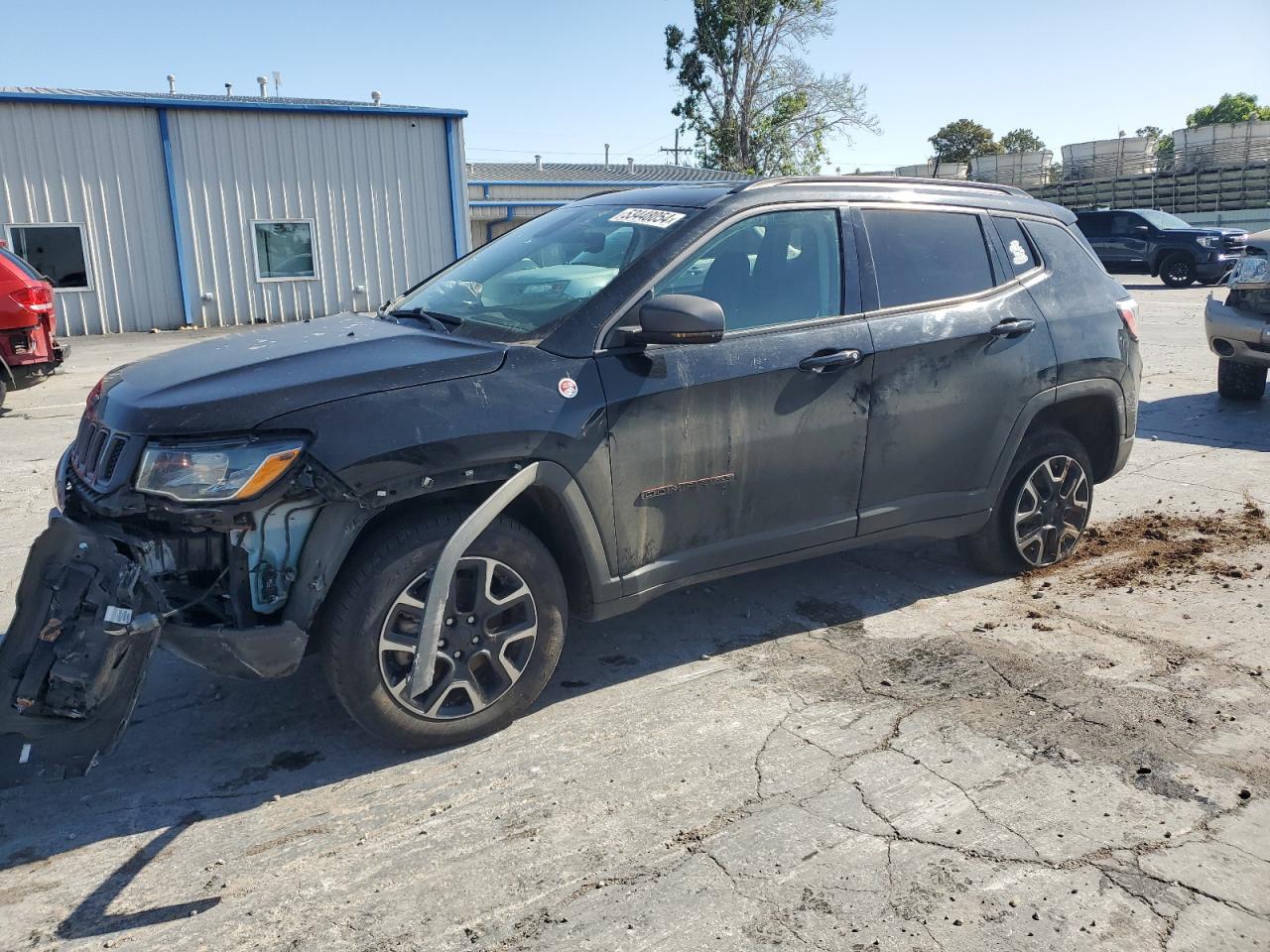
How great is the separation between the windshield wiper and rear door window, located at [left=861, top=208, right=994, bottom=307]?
5.99ft

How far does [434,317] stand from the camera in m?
4.17

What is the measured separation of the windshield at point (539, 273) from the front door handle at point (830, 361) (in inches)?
29.8

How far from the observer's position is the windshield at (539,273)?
12.7ft

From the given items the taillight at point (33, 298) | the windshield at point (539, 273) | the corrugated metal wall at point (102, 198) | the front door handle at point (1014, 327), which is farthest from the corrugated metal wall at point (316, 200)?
the front door handle at point (1014, 327)

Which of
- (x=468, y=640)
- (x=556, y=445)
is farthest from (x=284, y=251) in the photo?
(x=468, y=640)

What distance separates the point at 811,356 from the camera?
4.12m

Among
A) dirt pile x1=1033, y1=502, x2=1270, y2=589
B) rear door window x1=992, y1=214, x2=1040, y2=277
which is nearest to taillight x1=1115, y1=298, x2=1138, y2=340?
rear door window x1=992, y1=214, x2=1040, y2=277

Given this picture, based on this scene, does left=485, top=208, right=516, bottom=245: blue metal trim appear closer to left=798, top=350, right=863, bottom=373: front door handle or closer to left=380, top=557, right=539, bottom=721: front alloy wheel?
left=798, top=350, right=863, bottom=373: front door handle

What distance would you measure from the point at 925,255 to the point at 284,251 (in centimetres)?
1903

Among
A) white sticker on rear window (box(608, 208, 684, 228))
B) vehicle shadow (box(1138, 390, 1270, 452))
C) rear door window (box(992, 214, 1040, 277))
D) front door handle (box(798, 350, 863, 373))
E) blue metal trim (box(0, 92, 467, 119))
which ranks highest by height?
blue metal trim (box(0, 92, 467, 119))

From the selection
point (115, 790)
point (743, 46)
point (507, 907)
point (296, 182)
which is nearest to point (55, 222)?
point (296, 182)

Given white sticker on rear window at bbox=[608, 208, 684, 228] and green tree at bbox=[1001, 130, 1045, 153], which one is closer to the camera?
white sticker on rear window at bbox=[608, 208, 684, 228]

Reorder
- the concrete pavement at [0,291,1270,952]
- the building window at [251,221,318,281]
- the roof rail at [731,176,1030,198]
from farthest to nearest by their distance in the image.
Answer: the building window at [251,221,318,281] → the roof rail at [731,176,1030,198] → the concrete pavement at [0,291,1270,952]

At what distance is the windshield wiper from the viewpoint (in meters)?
4.00
